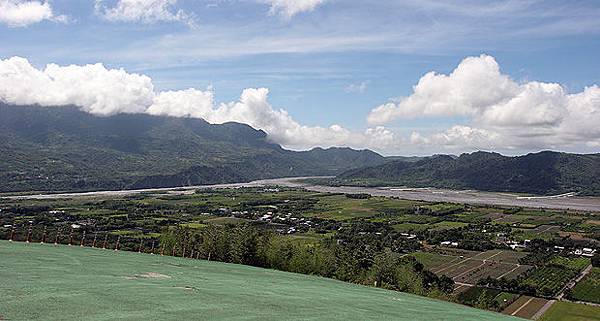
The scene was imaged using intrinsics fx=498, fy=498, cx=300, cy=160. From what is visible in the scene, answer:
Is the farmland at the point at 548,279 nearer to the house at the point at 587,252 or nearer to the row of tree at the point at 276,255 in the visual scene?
the house at the point at 587,252

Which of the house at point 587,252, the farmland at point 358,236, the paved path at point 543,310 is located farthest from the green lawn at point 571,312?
the house at point 587,252

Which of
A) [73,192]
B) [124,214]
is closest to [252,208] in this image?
[124,214]

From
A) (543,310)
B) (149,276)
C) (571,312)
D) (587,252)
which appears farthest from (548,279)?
(149,276)

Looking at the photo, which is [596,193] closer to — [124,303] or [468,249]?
[468,249]

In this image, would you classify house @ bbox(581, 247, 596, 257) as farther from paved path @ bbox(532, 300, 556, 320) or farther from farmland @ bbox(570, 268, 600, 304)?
paved path @ bbox(532, 300, 556, 320)

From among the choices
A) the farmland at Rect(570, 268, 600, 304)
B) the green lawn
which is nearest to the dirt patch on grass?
the green lawn

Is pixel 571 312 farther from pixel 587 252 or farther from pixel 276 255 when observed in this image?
pixel 587 252
